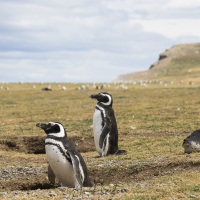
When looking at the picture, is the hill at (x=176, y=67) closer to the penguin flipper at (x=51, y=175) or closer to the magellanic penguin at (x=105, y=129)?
the magellanic penguin at (x=105, y=129)

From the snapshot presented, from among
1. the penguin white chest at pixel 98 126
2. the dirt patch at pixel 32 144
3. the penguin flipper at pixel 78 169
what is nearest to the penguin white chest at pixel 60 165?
the penguin flipper at pixel 78 169

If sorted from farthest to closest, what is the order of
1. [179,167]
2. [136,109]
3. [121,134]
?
1. [136,109]
2. [121,134]
3. [179,167]

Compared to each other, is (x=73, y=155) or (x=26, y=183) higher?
(x=73, y=155)

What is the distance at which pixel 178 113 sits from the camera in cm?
2481

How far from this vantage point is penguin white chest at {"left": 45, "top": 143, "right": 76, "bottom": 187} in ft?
36.6

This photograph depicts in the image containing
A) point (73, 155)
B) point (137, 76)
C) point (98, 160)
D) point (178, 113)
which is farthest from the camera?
point (137, 76)

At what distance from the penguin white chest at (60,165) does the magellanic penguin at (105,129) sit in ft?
12.8

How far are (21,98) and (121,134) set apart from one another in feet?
66.6

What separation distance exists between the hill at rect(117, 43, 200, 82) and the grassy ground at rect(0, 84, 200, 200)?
42.6m

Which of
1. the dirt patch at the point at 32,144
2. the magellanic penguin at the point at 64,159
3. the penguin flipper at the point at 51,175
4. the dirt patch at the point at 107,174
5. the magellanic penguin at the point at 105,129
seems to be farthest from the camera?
the dirt patch at the point at 32,144

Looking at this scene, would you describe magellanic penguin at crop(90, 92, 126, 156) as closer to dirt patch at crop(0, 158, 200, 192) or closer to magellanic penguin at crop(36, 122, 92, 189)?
dirt patch at crop(0, 158, 200, 192)

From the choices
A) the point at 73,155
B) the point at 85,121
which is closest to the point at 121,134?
the point at 85,121

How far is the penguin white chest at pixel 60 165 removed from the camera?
11148 mm

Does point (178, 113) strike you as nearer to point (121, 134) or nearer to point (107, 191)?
point (121, 134)
